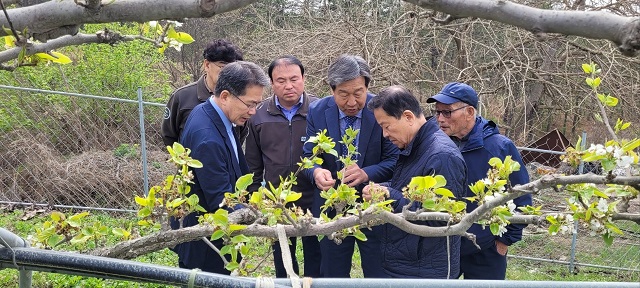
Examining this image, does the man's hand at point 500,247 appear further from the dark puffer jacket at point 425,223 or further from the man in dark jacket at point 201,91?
the man in dark jacket at point 201,91

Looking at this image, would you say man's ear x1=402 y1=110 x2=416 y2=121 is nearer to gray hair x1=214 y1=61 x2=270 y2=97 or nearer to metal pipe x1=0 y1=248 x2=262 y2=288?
gray hair x1=214 y1=61 x2=270 y2=97

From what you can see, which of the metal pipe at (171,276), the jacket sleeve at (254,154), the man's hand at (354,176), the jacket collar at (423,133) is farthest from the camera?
the jacket sleeve at (254,154)

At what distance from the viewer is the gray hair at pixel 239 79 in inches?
121

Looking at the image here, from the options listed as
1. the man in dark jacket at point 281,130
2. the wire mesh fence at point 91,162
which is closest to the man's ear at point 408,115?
the man in dark jacket at point 281,130

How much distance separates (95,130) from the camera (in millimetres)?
8016

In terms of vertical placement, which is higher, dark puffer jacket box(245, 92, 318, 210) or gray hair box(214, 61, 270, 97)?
gray hair box(214, 61, 270, 97)

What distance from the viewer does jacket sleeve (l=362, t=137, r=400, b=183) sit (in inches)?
142

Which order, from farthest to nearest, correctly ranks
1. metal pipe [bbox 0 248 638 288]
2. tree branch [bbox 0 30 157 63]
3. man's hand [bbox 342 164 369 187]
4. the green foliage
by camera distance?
1. the green foliage
2. man's hand [bbox 342 164 369 187]
3. tree branch [bbox 0 30 157 63]
4. metal pipe [bbox 0 248 638 288]

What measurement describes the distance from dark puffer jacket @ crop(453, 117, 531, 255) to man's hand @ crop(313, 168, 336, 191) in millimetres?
688

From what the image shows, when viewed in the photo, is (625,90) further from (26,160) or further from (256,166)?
(26,160)

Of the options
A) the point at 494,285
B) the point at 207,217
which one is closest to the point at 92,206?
the point at 207,217

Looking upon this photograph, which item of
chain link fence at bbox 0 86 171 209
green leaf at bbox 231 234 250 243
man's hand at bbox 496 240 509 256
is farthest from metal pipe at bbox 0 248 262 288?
chain link fence at bbox 0 86 171 209

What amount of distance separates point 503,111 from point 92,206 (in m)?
5.05

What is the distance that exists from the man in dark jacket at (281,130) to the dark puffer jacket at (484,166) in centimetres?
101
